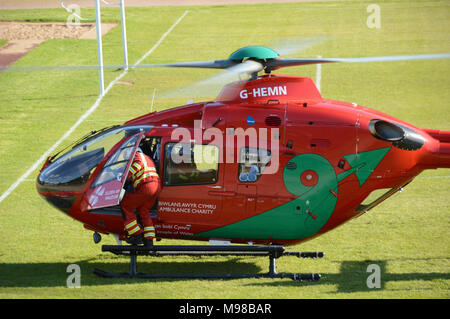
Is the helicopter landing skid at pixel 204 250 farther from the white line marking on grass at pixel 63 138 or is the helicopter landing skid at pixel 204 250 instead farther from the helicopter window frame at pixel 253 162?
the white line marking on grass at pixel 63 138

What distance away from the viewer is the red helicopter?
11234 millimetres

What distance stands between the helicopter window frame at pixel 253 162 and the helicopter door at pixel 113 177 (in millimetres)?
1807

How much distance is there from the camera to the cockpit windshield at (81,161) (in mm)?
11633

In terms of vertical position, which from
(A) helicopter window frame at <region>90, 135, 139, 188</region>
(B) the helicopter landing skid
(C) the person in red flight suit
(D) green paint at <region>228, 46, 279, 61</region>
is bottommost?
(B) the helicopter landing skid

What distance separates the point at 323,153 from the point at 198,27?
25.1m

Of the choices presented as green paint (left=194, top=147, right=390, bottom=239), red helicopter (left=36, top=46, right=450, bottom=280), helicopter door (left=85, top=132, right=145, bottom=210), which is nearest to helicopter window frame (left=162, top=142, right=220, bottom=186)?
red helicopter (left=36, top=46, right=450, bottom=280)

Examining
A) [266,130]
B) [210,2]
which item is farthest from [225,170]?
[210,2]

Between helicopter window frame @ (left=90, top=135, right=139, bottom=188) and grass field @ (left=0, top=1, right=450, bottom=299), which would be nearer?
grass field @ (left=0, top=1, right=450, bottom=299)

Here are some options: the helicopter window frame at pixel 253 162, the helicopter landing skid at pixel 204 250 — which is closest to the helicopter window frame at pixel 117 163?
the helicopter landing skid at pixel 204 250

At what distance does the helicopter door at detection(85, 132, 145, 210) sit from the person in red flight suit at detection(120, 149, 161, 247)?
0.55ft

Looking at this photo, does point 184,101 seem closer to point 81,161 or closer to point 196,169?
point 81,161

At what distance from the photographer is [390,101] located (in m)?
23.6

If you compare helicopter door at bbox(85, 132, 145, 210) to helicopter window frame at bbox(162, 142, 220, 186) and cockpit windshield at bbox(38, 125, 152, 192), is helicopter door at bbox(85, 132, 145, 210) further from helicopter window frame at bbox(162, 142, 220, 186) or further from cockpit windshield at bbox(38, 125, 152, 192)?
helicopter window frame at bbox(162, 142, 220, 186)

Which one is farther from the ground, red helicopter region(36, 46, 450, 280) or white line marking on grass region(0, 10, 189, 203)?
white line marking on grass region(0, 10, 189, 203)
